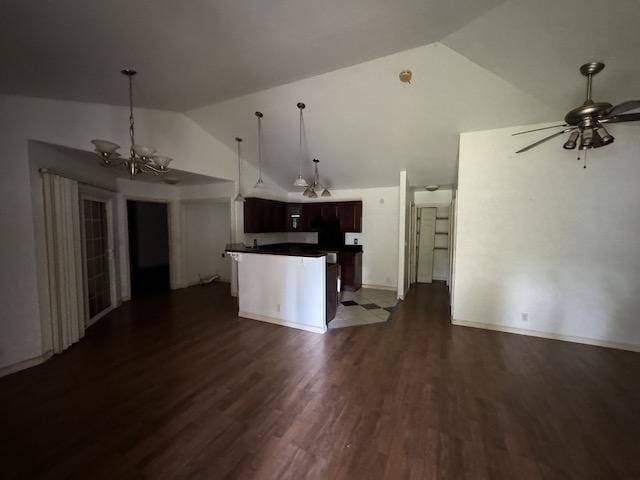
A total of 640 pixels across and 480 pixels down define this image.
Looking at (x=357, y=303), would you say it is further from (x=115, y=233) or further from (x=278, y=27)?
(x=115, y=233)

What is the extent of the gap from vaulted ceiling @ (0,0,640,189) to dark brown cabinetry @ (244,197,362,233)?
6.76ft

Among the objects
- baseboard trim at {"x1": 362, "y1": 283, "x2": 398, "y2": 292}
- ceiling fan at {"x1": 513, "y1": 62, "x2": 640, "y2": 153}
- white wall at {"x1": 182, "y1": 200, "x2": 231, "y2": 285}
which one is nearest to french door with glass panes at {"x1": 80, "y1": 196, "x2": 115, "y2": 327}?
white wall at {"x1": 182, "y1": 200, "x2": 231, "y2": 285}

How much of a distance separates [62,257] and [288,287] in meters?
2.72

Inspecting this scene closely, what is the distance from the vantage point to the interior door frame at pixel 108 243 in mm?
3523

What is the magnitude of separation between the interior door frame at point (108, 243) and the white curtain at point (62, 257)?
415 millimetres

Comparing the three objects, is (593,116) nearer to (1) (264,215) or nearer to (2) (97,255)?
(1) (264,215)

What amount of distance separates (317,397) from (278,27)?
10.0 feet

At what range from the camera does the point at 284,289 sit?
3.62 m

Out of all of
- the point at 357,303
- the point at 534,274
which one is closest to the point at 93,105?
the point at 357,303

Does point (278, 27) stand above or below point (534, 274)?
above

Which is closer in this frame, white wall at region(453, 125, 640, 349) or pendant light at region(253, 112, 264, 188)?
white wall at region(453, 125, 640, 349)

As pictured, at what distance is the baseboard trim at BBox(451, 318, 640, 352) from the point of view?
2.94 metres

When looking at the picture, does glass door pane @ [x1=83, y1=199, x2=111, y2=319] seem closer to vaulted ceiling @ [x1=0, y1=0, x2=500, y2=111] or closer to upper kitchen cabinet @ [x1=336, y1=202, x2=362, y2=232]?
vaulted ceiling @ [x1=0, y1=0, x2=500, y2=111]

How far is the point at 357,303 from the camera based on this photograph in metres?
4.68
